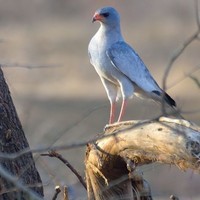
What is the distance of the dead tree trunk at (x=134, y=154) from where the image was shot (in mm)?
4805

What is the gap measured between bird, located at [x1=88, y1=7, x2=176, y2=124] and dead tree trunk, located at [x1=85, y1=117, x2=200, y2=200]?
5.42ft

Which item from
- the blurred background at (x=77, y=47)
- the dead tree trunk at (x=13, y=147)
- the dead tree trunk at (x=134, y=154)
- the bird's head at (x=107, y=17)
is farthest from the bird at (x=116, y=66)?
the blurred background at (x=77, y=47)

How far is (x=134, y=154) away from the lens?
17.2 ft

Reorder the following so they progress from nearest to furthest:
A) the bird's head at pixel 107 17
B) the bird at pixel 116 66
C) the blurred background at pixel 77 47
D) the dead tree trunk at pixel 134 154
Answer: the dead tree trunk at pixel 134 154 < the bird at pixel 116 66 < the bird's head at pixel 107 17 < the blurred background at pixel 77 47

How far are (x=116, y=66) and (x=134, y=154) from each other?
229 centimetres

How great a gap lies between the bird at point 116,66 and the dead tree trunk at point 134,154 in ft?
5.42

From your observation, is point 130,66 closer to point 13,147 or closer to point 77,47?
point 13,147

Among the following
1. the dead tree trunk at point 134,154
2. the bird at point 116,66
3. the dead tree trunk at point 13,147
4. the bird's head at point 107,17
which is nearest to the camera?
the dead tree trunk at point 134,154

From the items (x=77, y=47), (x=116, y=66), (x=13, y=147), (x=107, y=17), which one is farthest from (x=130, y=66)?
(x=77, y=47)

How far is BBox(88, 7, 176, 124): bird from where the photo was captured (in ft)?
24.2

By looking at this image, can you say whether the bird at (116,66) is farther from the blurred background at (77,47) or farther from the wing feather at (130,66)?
the blurred background at (77,47)

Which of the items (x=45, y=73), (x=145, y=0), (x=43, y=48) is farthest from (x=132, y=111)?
(x=145, y=0)

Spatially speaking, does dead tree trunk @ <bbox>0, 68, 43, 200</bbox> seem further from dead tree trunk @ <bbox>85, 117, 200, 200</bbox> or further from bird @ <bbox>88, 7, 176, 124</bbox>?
bird @ <bbox>88, 7, 176, 124</bbox>

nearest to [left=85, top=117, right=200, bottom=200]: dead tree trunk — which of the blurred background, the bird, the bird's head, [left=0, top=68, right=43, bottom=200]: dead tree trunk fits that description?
[left=0, top=68, right=43, bottom=200]: dead tree trunk
